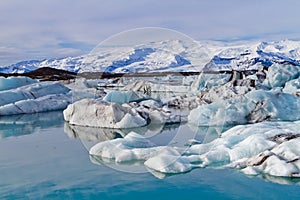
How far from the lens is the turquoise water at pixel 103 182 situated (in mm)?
4371

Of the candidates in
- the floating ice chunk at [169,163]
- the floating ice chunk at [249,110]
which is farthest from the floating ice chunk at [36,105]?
the floating ice chunk at [169,163]

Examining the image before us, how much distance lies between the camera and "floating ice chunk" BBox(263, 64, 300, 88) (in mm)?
18109

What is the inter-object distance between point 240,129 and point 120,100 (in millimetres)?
6254

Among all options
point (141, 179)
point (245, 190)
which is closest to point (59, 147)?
point (141, 179)

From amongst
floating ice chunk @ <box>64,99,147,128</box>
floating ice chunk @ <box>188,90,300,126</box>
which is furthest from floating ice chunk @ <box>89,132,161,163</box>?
floating ice chunk @ <box>188,90,300,126</box>

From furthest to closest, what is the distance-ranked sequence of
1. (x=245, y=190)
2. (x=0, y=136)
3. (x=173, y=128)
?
(x=173, y=128) → (x=0, y=136) → (x=245, y=190)

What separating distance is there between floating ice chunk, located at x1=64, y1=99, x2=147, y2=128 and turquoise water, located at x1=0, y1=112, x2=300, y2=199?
2.78m

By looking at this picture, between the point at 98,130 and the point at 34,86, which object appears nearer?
the point at 98,130

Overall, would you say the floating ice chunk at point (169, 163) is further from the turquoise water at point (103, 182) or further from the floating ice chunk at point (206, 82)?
the floating ice chunk at point (206, 82)

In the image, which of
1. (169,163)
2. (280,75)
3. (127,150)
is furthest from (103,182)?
(280,75)

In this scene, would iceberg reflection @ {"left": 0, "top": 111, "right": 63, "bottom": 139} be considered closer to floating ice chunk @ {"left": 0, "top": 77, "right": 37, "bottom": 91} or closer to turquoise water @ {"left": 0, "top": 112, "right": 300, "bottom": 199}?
turquoise water @ {"left": 0, "top": 112, "right": 300, "bottom": 199}

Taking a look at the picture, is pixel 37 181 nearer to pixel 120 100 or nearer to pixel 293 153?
pixel 293 153

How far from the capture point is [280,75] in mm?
18203

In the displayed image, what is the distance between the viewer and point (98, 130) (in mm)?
9133
